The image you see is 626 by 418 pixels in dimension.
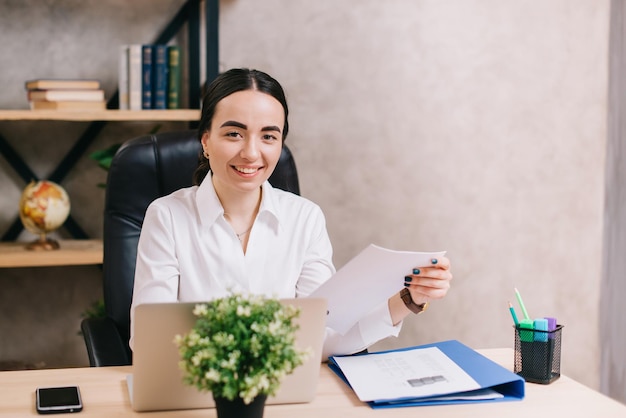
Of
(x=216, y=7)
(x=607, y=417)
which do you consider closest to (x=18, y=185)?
(x=216, y=7)

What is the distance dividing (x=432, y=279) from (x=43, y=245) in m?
1.58

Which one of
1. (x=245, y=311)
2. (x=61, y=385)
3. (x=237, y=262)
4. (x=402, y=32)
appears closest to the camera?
(x=245, y=311)

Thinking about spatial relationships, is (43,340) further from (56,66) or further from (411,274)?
(411,274)

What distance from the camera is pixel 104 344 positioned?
160 cm

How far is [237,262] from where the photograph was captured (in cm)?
163

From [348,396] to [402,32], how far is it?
1.80 metres

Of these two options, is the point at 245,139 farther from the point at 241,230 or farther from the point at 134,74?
the point at 134,74

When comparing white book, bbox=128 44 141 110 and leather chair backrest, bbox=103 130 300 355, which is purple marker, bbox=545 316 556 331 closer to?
leather chair backrest, bbox=103 130 300 355

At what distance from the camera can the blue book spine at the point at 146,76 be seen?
254cm

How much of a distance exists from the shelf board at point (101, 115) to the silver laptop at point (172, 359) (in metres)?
1.42

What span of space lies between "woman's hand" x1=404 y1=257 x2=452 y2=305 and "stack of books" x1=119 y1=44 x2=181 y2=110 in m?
1.40

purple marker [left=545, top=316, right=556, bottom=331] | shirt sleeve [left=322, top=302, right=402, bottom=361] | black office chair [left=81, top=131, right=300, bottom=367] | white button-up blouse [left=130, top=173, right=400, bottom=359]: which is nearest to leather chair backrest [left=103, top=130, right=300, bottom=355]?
black office chair [left=81, top=131, right=300, bottom=367]

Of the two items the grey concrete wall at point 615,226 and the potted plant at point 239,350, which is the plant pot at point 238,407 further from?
the grey concrete wall at point 615,226

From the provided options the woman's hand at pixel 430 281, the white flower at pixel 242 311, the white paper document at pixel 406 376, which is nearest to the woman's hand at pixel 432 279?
the woman's hand at pixel 430 281
